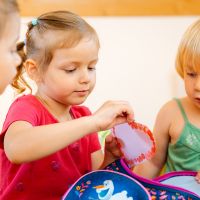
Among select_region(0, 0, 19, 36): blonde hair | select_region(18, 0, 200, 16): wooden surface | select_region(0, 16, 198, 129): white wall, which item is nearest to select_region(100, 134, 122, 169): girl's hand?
select_region(0, 0, 19, 36): blonde hair

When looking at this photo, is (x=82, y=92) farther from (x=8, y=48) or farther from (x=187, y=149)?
(x=187, y=149)

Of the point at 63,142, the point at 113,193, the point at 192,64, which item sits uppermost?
the point at 192,64

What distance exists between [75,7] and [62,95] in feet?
1.86

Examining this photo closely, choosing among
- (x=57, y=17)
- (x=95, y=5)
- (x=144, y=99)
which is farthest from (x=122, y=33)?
(x=57, y=17)

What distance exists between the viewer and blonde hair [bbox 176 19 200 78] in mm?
936

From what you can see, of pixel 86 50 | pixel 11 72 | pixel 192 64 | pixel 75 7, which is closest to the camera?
pixel 11 72

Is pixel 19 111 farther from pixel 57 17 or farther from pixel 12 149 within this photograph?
pixel 57 17

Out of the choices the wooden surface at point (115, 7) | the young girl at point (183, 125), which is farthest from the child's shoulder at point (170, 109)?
the wooden surface at point (115, 7)

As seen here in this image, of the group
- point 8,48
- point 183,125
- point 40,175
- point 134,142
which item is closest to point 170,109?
point 183,125

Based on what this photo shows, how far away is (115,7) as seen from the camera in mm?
1328

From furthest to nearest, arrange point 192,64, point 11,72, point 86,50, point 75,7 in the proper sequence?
point 75,7, point 192,64, point 86,50, point 11,72

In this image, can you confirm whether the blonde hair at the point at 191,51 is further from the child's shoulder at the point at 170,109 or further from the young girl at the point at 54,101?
the young girl at the point at 54,101

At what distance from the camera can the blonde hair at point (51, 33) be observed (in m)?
0.78

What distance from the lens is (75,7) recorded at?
1299mm
